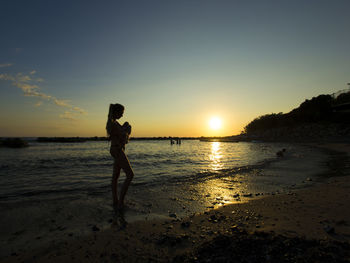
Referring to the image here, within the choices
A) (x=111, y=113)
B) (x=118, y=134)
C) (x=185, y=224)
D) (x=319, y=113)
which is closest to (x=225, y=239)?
(x=185, y=224)

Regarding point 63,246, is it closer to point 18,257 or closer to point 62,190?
point 18,257

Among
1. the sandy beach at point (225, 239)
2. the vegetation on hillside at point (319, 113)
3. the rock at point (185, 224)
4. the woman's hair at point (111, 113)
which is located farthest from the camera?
the vegetation on hillside at point (319, 113)

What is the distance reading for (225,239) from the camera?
2.77m

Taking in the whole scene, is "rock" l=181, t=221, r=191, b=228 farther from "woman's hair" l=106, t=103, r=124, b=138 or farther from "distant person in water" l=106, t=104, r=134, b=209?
"woman's hair" l=106, t=103, r=124, b=138

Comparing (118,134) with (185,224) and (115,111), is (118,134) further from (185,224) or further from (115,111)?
(185,224)

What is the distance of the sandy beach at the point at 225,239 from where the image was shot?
2346 millimetres

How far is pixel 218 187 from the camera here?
723 cm

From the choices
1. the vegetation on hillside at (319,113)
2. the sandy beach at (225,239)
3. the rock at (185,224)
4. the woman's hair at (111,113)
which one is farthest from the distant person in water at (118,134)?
the vegetation on hillside at (319,113)

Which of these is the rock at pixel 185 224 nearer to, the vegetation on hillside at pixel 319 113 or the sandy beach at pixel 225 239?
the sandy beach at pixel 225 239

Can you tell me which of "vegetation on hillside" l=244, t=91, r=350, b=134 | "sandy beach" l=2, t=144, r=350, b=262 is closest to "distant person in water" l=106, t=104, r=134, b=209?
"sandy beach" l=2, t=144, r=350, b=262

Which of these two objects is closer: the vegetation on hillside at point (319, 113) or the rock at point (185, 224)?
the rock at point (185, 224)

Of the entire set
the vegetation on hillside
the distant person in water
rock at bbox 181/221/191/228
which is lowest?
rock at bbox 181/221/191/228

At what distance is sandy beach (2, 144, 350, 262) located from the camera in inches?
92.4

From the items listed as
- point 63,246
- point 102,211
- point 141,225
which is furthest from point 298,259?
point 102,211
